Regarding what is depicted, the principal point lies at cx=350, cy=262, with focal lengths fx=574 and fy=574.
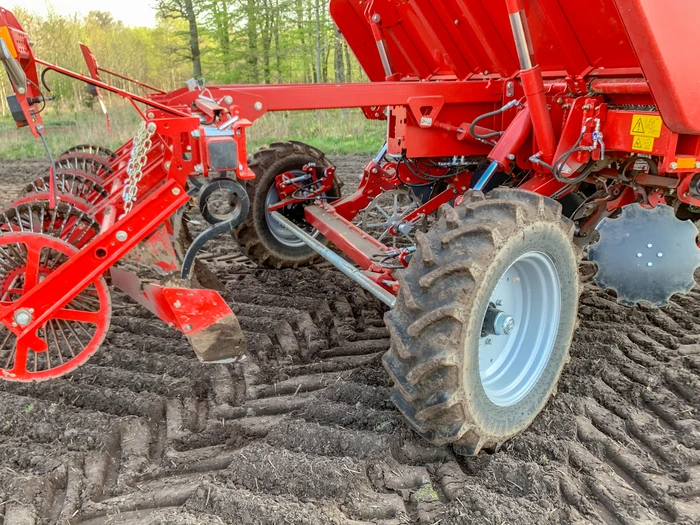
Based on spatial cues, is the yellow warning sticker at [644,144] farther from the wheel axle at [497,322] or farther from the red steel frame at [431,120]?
the wheel axle at [497,322]

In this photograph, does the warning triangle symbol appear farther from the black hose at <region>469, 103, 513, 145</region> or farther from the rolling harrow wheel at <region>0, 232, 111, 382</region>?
the rolling harrow wheel at <region>0, 232, 111, 382</region>

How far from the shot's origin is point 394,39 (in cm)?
391

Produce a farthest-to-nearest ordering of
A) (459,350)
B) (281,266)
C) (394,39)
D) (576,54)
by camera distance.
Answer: (281,266) < (394,39) < (576,54) < (459,350)

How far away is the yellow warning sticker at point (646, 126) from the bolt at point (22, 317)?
287cm

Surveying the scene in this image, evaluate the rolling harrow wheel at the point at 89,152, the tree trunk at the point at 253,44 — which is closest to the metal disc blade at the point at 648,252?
the rolling harrow wheel at the point at 89,152

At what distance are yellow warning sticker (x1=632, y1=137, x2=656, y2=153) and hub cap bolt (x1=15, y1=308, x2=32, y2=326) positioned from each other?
112 inches

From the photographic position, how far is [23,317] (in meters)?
2.46

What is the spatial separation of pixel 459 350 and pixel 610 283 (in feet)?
4.79

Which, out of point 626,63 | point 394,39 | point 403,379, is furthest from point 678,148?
point 394,39

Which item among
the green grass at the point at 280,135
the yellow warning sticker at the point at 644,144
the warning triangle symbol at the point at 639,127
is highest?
the warning triangle symbol at the point at 639,127

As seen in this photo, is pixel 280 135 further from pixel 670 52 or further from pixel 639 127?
pixel 670 52

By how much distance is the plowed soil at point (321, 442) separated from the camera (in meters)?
2.16

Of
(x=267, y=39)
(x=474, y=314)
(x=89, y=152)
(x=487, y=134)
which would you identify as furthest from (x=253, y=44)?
(x=474, y=314)

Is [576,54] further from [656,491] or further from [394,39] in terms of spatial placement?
[656,491]
